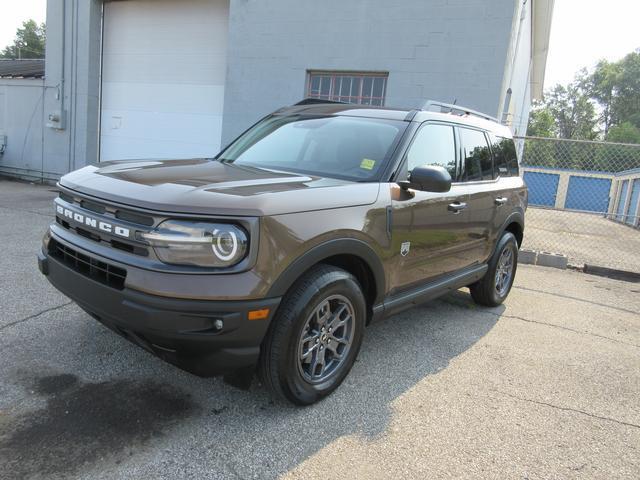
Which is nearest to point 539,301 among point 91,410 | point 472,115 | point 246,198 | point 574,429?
point 472,115

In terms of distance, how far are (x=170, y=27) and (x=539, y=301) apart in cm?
990

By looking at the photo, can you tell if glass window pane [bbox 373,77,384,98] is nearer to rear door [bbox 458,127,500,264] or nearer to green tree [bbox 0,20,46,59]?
rear door [bbox 458,127,500,264]

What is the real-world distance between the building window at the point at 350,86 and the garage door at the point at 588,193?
22.9 metres

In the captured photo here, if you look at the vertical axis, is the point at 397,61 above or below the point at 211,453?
above

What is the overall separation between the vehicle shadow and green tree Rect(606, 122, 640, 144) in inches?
2507

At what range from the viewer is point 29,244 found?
6.25m

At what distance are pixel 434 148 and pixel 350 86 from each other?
5.84m

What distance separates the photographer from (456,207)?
12.8 ft

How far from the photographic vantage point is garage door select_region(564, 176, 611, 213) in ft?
90.4

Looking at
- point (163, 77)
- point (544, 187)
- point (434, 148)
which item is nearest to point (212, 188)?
point (434, 148)

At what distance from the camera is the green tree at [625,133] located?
57.2 meters

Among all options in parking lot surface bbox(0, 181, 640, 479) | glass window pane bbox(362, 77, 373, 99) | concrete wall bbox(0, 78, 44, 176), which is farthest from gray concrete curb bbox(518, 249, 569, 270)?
concrete wall bbox(0, 78, 44, 176)

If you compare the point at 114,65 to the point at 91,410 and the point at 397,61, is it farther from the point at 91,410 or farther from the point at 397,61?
the point at 91,410

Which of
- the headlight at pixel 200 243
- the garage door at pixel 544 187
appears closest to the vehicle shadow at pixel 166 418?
the headlight at pixel 200 243
